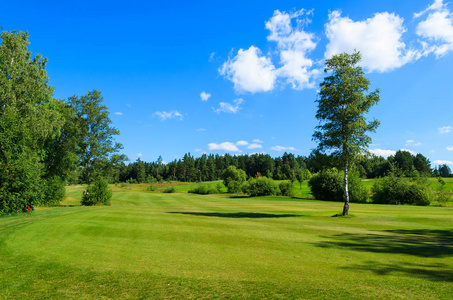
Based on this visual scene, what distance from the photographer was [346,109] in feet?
78.7

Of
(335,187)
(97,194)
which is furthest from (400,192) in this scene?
(97,194)

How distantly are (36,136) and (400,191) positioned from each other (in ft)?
205

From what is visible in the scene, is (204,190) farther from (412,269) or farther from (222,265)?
(412,269)

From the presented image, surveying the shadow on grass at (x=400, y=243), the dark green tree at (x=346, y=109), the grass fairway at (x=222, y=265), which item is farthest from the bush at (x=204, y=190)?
the shadow on grass at (x=400, y=243)

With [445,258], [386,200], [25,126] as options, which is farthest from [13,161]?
[386,200]

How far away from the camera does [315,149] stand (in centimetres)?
2531

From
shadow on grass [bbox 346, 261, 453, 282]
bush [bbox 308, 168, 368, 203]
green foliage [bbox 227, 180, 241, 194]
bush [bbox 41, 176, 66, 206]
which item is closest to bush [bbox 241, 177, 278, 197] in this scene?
bush [bbox 308, 168, 368, 203]

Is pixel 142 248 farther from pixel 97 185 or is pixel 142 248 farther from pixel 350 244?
pixel 97 185

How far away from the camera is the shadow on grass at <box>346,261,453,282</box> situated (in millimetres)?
6941

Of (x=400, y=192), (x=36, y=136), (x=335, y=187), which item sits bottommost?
(x=400, y=192)

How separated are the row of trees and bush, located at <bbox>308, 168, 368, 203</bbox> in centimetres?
4580

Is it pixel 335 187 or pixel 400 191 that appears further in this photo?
pixel 335 187

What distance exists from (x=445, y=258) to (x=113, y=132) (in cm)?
4672

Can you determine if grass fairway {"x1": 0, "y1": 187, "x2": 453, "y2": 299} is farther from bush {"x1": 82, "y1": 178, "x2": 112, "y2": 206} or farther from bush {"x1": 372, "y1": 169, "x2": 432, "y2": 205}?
bush {"x1": 372, "y1": 169, "x2": 432, "y2": 205}
